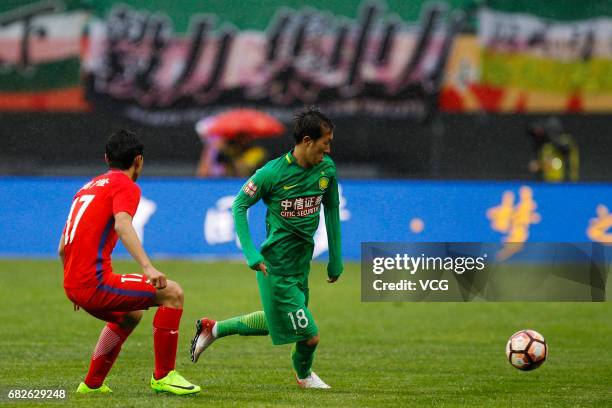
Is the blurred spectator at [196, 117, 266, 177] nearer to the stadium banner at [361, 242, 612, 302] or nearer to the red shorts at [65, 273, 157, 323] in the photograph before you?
the stadium banner at [361, 242, 612, 302]

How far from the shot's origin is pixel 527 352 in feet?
29.6

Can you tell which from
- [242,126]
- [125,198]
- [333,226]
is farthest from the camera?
[242,126]

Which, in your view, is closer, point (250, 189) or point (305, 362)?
point (250, 189)

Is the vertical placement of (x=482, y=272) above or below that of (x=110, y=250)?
above

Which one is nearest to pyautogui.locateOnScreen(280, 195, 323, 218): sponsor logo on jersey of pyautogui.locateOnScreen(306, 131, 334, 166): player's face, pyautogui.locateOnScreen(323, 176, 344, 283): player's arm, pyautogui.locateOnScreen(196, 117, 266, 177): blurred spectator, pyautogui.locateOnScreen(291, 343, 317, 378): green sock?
pyautogui.locateOnScreen(323, 176, 344, 283): player's arm

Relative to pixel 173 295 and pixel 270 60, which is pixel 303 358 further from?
pixel 270 60

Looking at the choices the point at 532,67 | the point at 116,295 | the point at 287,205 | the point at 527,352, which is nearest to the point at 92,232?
the point at 116,295

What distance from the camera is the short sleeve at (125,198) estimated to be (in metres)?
7.46

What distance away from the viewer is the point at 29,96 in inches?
995

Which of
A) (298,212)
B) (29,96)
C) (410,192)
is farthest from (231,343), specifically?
(29,96)

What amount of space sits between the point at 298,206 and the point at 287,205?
0.08 meters

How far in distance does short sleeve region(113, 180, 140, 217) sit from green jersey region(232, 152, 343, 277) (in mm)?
902

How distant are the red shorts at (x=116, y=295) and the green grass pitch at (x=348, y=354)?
0.56m

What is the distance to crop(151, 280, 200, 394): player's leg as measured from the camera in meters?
7.80
